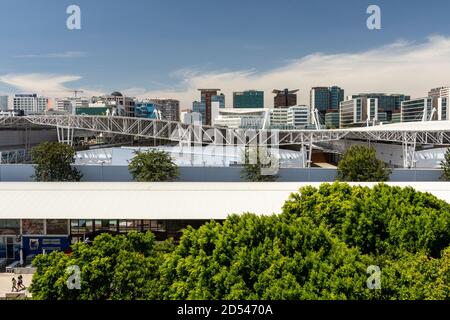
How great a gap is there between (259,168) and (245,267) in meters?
19.0

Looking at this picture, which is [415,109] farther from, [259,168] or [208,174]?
[208,174]

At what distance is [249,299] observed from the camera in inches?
247

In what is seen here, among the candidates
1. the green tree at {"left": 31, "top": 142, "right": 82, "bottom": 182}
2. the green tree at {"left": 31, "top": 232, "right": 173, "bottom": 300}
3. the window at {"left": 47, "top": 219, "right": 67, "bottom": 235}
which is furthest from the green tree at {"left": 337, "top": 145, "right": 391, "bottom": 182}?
the green tree at {"left": 31, "top": 232, "right": 173, "bottom": 300}

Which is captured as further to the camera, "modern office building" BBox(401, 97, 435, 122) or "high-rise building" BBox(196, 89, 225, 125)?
"high-rise building" BBox(196, 89, 225, 125)

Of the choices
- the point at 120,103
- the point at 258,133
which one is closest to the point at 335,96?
the point at 120,103

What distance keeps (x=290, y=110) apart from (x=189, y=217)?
107341 millimetres

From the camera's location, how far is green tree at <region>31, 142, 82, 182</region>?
2648 cm

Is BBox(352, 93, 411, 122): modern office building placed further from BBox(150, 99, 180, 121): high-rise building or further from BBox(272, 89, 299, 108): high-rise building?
BBox(150, 99, 180, 121): high-rise building

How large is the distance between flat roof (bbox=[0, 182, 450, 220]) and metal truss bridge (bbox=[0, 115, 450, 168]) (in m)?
18.7

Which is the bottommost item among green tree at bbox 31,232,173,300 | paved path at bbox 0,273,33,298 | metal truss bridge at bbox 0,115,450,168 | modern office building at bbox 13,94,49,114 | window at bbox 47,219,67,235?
paved path at bbox 0,273,33,298

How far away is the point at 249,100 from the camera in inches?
6506

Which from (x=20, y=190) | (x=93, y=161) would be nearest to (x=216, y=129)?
(x=93, y=161)
